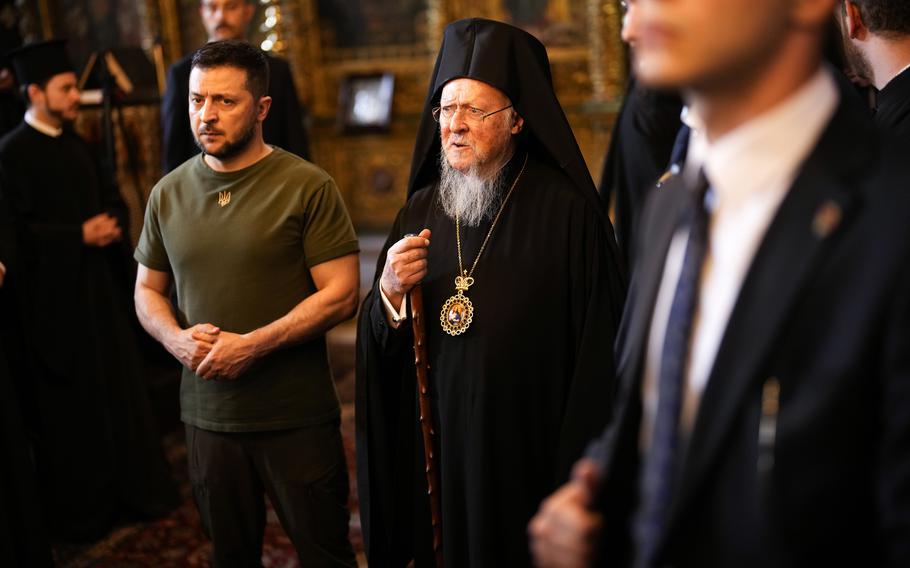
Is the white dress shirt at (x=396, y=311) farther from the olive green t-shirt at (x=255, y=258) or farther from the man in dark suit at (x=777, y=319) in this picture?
the man in dark suit at (x=777, y=319)

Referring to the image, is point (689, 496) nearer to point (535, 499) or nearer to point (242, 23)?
point (535, 499)

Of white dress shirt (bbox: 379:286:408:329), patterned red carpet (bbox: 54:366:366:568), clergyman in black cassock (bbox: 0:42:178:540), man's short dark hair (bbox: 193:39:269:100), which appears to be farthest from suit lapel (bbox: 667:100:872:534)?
clergyman in black cassock (bbox: 0:42:178:540)

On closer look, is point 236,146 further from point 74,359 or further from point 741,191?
point 74,359

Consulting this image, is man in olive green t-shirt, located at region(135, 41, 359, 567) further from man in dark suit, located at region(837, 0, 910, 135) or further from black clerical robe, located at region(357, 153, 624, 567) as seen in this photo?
man in dark suit, located at region(837, 0, 910, 135)

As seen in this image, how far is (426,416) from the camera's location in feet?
9.45

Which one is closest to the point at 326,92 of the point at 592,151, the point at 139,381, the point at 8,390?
the point at 592,151

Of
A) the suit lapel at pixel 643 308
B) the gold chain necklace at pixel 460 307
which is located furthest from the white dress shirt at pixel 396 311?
the suit lapel at pixel 643 308

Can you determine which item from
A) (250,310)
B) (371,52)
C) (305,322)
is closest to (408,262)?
(305,322)

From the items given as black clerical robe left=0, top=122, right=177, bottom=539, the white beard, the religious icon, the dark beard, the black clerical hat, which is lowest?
black clerical robe left=0, top=122, right=177, bottom=539

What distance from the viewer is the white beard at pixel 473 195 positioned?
2.88 m

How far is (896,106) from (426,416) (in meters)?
1.59

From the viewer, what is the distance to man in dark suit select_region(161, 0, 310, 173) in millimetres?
4328

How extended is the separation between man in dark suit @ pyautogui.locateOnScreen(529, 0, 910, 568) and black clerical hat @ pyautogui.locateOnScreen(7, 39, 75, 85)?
421 centimetres

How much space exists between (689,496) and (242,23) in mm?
4265
